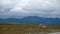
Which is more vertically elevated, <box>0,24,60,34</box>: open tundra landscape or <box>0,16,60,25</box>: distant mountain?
<box>0,16,60,25</box>: distant mountain

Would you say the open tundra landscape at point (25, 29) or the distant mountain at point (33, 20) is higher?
the distant mountain at point (33, 20)

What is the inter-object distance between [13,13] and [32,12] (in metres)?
0.23

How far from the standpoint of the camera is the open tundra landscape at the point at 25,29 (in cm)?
218

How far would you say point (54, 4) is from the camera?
2.21 m

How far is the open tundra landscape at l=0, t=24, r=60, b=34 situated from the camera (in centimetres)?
218

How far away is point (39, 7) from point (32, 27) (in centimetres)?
26

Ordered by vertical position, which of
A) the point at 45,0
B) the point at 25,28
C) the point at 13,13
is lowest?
the point at 25,28

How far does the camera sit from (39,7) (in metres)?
2.20

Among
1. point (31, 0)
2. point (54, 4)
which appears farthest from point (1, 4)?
point (54, 4)

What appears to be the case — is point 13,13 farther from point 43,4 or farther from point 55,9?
point 55,9

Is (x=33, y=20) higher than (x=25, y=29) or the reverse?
higher

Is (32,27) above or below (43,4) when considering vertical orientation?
below

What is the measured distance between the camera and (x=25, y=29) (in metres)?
2.18

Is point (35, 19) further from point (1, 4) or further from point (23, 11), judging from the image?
point (1, 4)
